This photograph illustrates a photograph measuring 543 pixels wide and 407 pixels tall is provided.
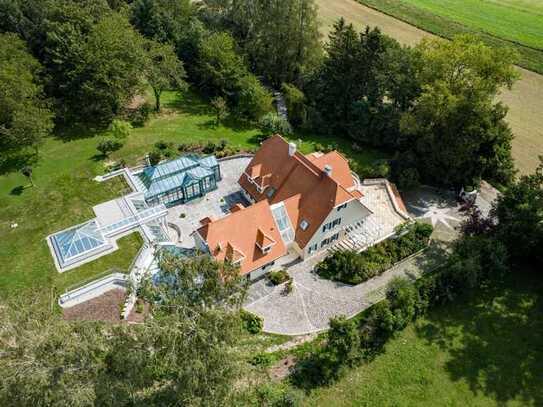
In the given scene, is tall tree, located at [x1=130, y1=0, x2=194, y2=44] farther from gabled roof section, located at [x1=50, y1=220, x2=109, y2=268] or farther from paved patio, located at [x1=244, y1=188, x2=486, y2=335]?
paved patio, located at [x1=244, y1=188, x2=486, y2=335]

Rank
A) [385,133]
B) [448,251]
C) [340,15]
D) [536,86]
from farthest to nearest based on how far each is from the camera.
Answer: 1. [340,15]
2. [536,86]
3. [385,133]
4. [448,251]

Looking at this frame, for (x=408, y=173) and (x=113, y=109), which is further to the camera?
(x=113, y=109)

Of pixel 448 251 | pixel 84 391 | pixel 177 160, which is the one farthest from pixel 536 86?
pixel 84 391

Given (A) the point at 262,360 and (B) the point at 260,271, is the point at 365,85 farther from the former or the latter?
(A) the point at 262,360

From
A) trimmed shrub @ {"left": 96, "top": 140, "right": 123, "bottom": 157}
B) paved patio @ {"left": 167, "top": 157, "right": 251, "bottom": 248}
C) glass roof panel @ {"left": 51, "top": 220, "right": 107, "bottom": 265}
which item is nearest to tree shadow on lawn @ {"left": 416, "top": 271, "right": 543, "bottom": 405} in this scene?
paved patio @ {"left": 167, "top": 157, "right": 251, "bottom": 248}

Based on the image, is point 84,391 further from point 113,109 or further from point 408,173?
point 113,109

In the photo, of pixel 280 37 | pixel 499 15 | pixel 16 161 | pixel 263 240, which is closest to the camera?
pixel 263 240

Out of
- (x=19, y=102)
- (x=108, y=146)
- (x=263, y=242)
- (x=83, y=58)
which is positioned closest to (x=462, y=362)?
(x=263, y=242)

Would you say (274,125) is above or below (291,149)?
below
